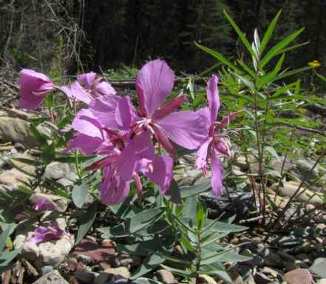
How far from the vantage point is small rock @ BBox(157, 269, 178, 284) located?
4.15 ft

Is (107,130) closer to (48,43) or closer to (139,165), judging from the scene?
(139,165)

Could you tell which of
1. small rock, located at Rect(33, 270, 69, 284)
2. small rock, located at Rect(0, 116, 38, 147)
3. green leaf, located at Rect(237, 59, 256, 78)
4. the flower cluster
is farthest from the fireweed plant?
small rock, located at Rect(0, 116, 38, 147)

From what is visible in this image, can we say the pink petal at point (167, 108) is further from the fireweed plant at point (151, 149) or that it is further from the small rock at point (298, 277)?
the small rock at point (298, 277)

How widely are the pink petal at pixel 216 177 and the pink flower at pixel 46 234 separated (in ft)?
1.87

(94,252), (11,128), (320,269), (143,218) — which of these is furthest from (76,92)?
(11,128)

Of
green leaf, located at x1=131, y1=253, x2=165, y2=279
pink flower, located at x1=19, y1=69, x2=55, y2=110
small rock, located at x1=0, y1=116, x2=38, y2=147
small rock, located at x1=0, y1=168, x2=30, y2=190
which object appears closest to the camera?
pink flower, located at x1=19, y1=69, x2=55, y2=110

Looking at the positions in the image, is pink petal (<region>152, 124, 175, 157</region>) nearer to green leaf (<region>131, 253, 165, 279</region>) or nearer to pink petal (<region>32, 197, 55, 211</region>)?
green leaf (<region>131, 253, 165, 279</region>)

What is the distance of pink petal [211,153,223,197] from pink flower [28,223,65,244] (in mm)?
571

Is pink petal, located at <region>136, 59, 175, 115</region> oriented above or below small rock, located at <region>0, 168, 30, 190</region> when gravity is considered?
above

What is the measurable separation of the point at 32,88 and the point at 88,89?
0.35ft

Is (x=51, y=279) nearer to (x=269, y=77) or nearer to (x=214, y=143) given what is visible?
(x=214, y=143)

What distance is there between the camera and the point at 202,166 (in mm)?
920

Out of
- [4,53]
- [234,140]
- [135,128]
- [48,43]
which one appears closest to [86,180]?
[135,128]

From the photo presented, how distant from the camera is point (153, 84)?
0.81 meters
